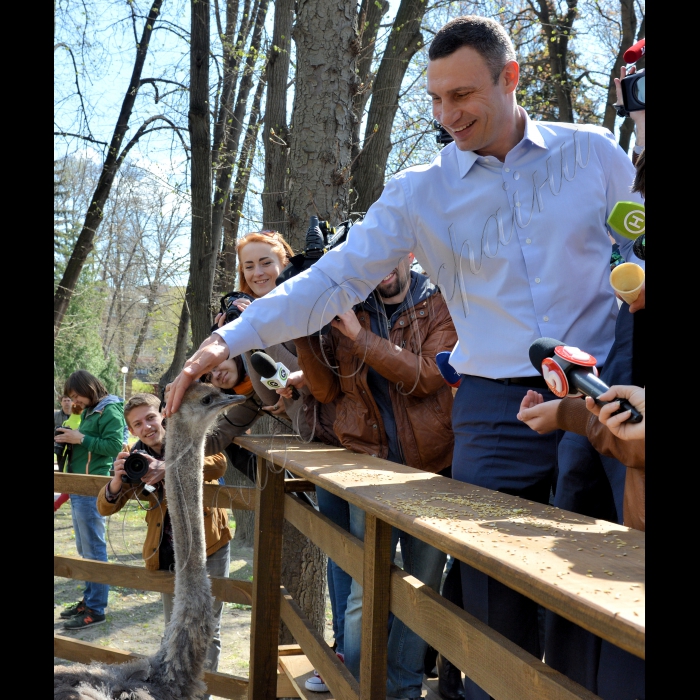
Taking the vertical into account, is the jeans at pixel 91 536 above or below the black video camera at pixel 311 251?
below

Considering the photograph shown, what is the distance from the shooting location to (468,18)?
2480 mm

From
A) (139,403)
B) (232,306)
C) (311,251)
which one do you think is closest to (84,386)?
(139,403)

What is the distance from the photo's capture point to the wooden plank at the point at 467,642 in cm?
155

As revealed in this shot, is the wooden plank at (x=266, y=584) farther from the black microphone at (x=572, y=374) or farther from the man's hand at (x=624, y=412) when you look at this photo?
the man's hand at (x=624, y=412)

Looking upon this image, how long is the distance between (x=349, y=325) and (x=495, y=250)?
76 cm

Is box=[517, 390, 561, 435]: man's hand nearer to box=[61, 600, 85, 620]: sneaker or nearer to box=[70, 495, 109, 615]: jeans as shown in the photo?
box=[70, 495, 109, 615]: jeans

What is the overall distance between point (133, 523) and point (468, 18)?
7779 millimetres

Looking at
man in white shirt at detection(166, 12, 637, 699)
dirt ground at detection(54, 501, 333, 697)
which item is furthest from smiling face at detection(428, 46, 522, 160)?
dirt ground at detection(54, 501, 333, 697)

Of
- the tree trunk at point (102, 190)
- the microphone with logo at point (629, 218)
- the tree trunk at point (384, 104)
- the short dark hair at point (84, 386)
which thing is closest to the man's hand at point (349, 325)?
the microphone with logo at point (629, 218)

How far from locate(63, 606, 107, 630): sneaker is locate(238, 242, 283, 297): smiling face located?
4.04m

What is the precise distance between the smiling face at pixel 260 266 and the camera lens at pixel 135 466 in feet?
3.21

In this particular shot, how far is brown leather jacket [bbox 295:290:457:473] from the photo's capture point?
3.25 metres
